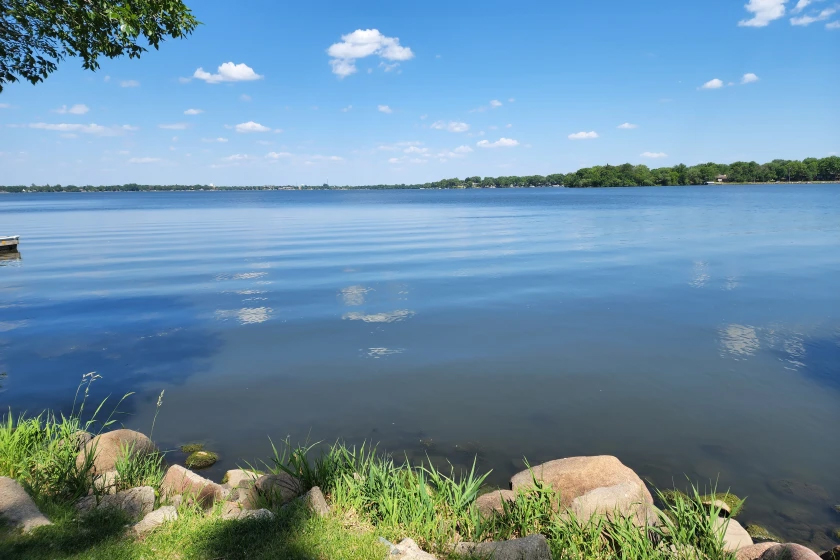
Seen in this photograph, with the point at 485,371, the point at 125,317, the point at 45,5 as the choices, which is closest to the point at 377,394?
the point at 485,371

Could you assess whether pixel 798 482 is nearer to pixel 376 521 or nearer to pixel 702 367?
pixel 702 367

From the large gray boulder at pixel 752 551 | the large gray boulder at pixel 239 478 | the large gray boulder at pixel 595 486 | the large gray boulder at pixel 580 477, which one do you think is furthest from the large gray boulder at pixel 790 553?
the large gray boulder at pixel 239 478

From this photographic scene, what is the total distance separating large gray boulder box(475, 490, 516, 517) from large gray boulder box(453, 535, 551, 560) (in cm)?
85

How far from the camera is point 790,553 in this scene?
4723 mm

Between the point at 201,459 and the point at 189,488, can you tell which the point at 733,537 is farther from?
the point at 201,459

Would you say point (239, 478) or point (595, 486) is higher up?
point (595, 486)

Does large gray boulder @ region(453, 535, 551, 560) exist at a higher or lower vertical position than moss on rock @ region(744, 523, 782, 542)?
higher

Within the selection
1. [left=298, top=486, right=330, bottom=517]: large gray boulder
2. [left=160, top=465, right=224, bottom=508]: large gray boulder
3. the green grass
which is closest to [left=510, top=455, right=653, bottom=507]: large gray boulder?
the green grass

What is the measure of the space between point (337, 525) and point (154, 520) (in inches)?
72.8

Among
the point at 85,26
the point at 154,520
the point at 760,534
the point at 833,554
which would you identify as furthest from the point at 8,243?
the point at 833,554

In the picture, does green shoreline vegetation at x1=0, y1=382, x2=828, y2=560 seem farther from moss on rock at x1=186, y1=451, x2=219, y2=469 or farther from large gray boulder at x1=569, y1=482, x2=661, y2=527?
moss on rock at x1=186, y1=451, x2=219, y2=469

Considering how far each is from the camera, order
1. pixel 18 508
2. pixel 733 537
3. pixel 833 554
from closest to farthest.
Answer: pixel 18 508 → pixel 833 554 → pixel 733 537

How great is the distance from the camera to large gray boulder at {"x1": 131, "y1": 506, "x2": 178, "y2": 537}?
17.0ft

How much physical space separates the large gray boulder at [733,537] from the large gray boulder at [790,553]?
0.32 meters
